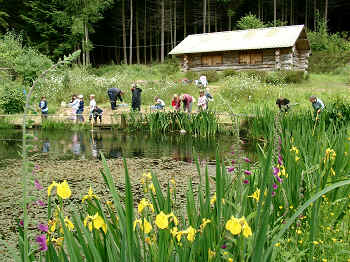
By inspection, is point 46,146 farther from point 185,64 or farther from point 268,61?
point 268,61

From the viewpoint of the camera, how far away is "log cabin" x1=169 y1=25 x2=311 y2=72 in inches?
1068

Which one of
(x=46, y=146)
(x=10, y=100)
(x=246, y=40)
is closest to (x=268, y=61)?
(x=246, y=40)

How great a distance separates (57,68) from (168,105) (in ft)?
59.3

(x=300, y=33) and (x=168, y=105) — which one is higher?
(x=300, y=33)

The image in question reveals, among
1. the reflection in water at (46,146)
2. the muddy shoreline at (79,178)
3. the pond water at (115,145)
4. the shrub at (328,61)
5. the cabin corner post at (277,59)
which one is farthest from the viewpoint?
the shrub at (328,61)

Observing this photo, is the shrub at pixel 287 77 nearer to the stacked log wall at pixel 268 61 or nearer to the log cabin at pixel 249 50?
the stacked log wall at pixel 268 61

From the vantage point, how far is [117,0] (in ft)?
136

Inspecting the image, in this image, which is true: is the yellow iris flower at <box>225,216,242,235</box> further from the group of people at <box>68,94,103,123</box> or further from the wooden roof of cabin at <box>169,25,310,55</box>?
the wooden roof of cabin at <box>169,25,310,55</box>

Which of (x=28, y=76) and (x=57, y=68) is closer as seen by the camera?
(x=57, y=68)

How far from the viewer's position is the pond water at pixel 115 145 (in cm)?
927

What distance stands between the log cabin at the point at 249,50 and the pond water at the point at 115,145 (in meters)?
16.9

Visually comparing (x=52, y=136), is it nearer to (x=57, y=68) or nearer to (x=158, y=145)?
(x=158, y=145)

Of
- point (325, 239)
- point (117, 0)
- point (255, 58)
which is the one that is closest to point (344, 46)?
point (255, 58)

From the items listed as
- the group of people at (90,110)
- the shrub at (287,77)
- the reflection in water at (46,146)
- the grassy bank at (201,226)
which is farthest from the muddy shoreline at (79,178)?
the shrub at (287,77)
